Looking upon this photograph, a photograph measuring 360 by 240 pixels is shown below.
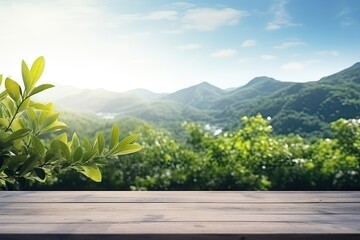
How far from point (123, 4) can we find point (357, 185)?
10.1 metres

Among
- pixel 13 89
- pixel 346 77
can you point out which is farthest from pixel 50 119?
pixel 346 77

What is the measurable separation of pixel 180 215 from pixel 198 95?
557 inches

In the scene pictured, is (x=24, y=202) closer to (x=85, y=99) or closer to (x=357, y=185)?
(x=357, y=185)

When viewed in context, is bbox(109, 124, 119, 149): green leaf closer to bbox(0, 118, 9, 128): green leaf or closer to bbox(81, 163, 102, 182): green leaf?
bbox(81, 163, 102, 182): green leaf

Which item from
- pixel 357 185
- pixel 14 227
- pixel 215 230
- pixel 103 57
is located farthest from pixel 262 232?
pixel 103 57

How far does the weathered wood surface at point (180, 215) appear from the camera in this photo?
107 centimetres

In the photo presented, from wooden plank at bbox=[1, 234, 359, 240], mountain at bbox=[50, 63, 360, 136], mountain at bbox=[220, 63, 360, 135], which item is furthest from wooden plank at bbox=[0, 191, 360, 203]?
mountain at bbox=[220, 63, 360, 135]

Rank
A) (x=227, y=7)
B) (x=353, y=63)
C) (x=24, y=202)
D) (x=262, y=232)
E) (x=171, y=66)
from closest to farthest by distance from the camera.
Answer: (x=262, y=232) → (x=24, y=202) → (x=353, y=63) → (x=227, y=7) → (x=171, y=66)

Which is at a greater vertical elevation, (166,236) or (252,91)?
(252,91)

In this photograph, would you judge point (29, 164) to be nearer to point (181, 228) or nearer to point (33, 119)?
point (33, 119)

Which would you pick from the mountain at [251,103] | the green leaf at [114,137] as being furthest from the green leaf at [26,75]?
the mountain at [251,103]

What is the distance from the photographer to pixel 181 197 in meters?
1.58

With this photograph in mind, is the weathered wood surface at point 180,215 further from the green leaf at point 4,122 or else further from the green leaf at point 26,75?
the green leaf at point 26,75

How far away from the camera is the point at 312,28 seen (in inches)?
554
